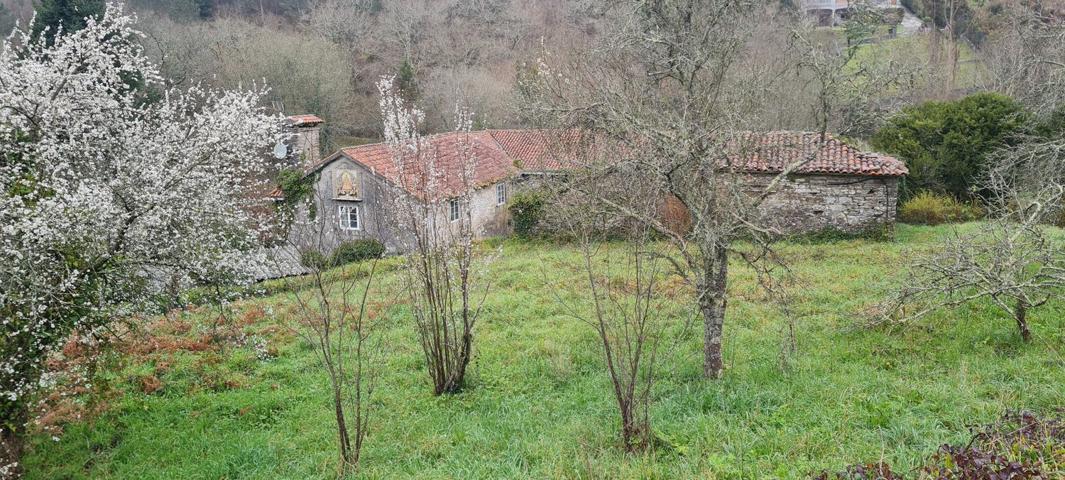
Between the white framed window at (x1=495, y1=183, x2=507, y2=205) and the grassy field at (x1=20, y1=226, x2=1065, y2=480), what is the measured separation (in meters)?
13.9

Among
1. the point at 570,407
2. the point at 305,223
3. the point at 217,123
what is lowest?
the point at 570,407

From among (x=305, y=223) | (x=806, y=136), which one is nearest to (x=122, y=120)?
(x=305, y=223)

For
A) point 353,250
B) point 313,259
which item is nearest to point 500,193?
point 353,250

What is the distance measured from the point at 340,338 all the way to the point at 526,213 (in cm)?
1421

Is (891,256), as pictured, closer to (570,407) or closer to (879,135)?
(879,135)

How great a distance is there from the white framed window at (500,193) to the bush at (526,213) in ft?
13.7

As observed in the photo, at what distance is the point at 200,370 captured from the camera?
8984mm

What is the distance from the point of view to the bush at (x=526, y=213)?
64.2 ft

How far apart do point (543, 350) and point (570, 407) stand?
2021mm

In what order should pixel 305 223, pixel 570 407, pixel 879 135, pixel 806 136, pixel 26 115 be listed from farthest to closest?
pixel 879 135, pixel 806 136, pixel 570 407, pixel 305 223, pixel 26 115

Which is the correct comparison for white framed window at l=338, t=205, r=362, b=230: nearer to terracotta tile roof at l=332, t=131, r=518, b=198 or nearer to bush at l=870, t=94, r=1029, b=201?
terracotta tile roof at l=332, t=131, r=518, b=198

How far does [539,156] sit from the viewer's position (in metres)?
10.4

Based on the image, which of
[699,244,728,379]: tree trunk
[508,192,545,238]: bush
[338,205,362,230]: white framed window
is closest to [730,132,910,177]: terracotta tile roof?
[508,192,545,238]: bush

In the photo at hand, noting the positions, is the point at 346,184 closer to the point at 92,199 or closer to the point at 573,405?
the point at 573,405
